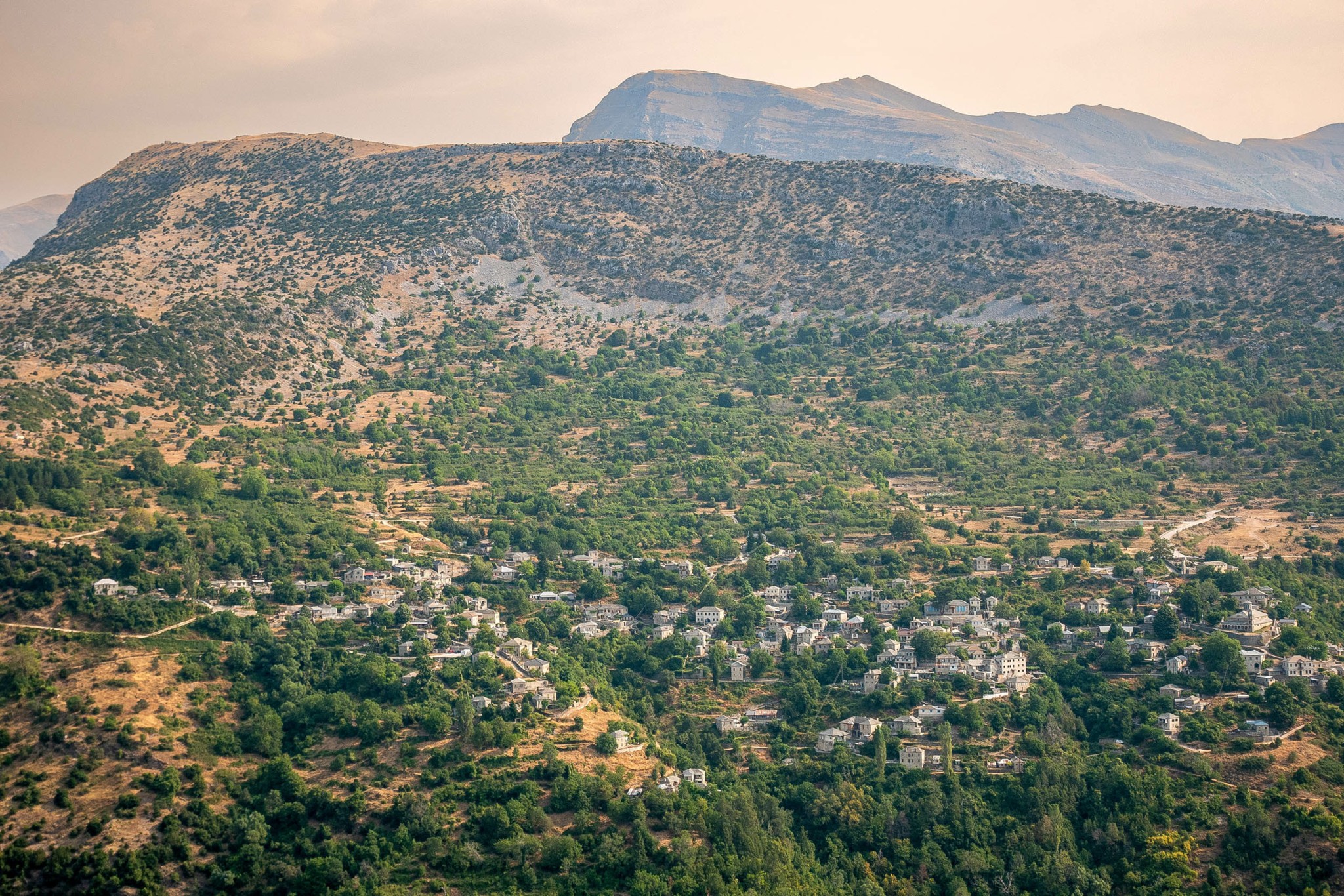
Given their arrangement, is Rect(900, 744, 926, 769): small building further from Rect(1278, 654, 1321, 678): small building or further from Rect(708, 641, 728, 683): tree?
Rect(1278, 654, 1321, 678): small building

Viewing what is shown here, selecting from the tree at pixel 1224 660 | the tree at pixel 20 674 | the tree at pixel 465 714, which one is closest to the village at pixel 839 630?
the tree at pixel 1224 660

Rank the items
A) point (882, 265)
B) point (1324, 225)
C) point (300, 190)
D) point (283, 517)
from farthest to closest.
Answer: point (300, 190) < point (882, 265) < point (1324, 225) < point (283, 517)

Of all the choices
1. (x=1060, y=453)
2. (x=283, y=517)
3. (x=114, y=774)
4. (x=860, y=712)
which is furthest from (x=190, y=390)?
(x=1060, y=453)

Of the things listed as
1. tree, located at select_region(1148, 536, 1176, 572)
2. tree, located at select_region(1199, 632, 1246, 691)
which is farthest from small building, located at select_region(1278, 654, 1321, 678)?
tree, located at select_region(1148, 536, 1176, 572)

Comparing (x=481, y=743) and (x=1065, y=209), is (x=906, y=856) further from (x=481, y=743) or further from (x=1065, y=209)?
(x=1065, y=209)

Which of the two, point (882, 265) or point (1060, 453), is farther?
point (882, 265)

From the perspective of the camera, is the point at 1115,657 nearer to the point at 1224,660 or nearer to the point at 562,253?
the point at 1224,660

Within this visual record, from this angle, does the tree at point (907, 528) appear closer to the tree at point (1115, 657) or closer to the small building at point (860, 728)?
the tree at point (1115, 657)

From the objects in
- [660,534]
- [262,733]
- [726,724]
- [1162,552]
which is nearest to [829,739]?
[726,724]
